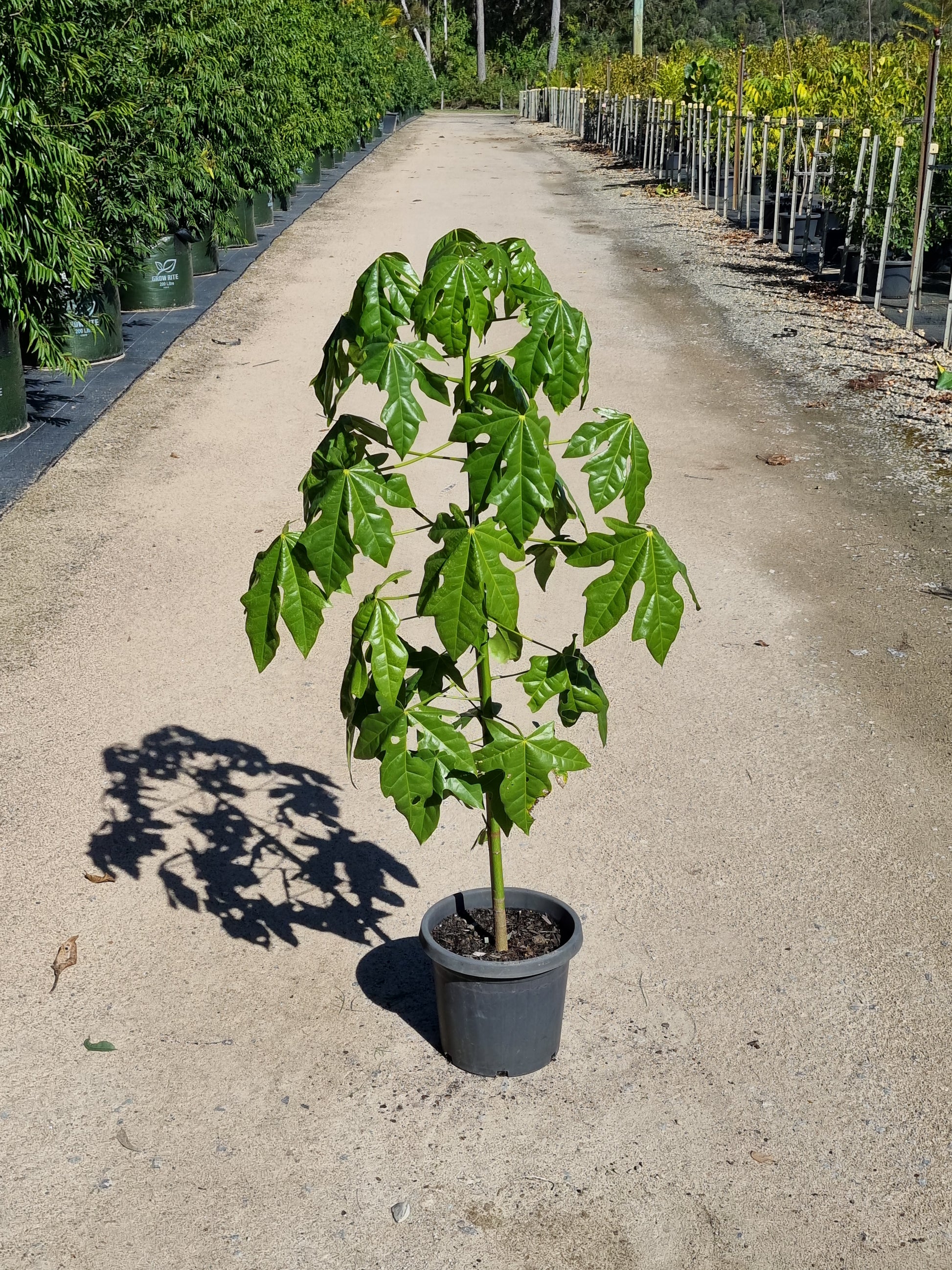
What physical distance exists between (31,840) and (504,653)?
7.94ft

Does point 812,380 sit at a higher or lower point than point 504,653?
lower

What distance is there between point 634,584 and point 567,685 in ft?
1.75

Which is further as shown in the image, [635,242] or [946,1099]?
[635,242]

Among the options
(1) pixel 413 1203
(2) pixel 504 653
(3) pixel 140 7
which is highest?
(3) pixel 140 7

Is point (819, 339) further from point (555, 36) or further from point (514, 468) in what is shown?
point (555, 36)

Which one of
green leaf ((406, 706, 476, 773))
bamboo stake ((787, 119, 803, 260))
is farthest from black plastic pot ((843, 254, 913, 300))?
green leaf ((406, 706, 476, 773))

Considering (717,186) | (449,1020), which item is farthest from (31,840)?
(717,186)

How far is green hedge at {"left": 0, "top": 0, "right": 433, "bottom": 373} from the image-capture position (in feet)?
25.7

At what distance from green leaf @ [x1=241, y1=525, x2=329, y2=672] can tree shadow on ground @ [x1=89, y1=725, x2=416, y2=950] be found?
173cm

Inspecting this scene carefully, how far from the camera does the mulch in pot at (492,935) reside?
11.7 feet

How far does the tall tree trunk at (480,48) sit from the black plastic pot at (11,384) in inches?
2804

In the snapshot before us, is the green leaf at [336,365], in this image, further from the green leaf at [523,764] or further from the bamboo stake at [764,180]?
the bamboo stake at [764,180]

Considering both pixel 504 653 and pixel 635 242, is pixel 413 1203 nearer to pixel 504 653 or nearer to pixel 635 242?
pixel 504 653

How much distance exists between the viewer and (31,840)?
4.69 meters
